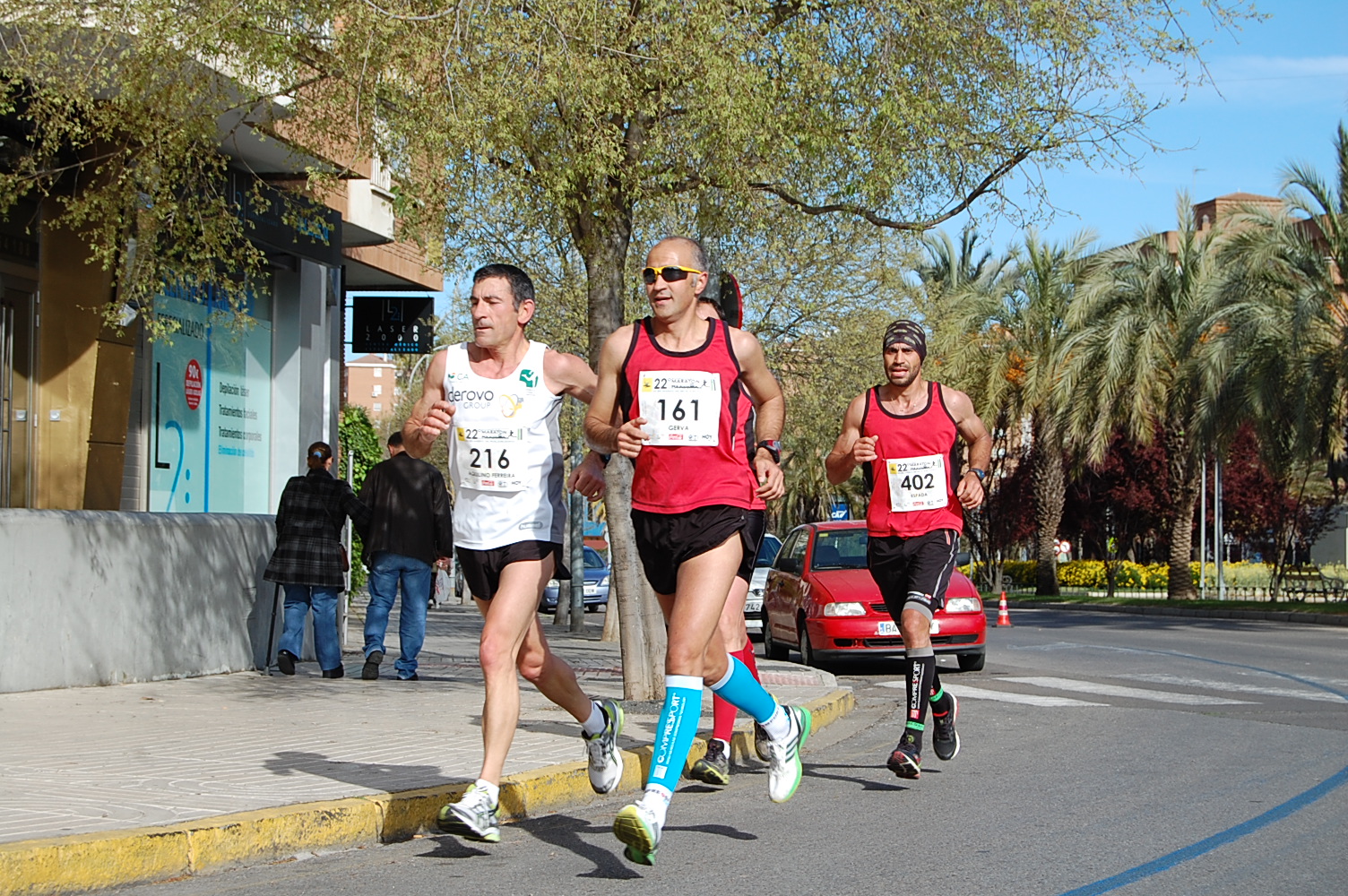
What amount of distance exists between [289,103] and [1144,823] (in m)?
8.24

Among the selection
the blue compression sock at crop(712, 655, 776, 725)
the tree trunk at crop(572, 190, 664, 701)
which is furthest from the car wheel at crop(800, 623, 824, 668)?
the blue compression sock at crop(712, 655, 776, 725)

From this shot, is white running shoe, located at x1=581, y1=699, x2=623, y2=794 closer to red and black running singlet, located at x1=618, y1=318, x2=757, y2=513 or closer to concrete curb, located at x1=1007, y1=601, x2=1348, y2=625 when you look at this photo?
red and black running singlet, located at x1=618, y1=318, x2=757, y2=513

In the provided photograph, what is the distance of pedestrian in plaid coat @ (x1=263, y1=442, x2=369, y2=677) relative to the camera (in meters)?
12.0

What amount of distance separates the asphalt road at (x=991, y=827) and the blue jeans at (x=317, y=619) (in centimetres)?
414

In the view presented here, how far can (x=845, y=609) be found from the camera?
1481cm

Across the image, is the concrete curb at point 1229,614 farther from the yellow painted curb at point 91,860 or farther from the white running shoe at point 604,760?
the yellow painted curb at point 91,860

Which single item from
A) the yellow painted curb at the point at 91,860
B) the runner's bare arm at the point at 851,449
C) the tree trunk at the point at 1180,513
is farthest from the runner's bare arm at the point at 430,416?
the tree trunk at the point at 1180,513

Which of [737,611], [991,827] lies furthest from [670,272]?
[991,827]

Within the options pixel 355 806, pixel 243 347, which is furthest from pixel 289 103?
pixel 355 806

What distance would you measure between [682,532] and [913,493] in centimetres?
239

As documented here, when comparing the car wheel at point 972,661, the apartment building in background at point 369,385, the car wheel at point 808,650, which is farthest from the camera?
the apartment building in background at point 369,385

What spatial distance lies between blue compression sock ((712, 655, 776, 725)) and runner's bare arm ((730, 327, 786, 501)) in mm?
714

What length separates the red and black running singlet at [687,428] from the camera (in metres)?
5.48

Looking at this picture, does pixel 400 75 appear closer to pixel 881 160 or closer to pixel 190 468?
pixel 881 160
